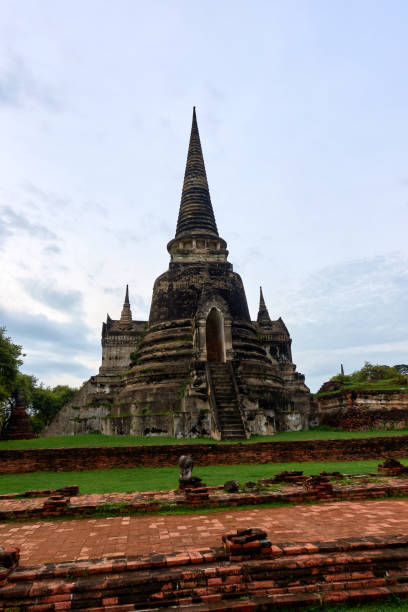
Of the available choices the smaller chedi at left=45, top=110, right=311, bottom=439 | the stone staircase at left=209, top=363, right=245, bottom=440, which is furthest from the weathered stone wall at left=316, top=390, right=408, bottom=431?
the stone staircase at left=209, top=363, right=245, bottom=440

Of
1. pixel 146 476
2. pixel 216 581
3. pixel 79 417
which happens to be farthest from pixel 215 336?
pixel 216 581

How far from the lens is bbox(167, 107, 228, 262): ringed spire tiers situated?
73.0 ft

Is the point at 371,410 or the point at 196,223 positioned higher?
the point at 196,223

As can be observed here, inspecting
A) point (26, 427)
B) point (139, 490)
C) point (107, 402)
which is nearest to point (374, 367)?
point (107, 402)

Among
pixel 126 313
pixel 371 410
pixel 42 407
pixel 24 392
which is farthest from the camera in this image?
pixel 42 407

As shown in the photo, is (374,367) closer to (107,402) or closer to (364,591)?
(107,402)

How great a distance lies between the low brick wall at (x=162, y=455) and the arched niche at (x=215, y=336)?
22.9ft

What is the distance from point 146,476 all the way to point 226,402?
20.3ft

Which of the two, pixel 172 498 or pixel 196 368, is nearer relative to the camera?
pixel 172 498

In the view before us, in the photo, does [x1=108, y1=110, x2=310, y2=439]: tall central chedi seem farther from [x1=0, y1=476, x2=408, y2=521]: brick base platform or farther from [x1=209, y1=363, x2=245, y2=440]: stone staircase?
[x1=0, y1=476, x2=408, y2=521]: brick base platform

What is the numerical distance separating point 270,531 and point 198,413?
399 inches

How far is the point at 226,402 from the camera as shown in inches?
601

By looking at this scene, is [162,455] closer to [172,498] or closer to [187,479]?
[187,479]

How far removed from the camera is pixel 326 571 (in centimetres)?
402
